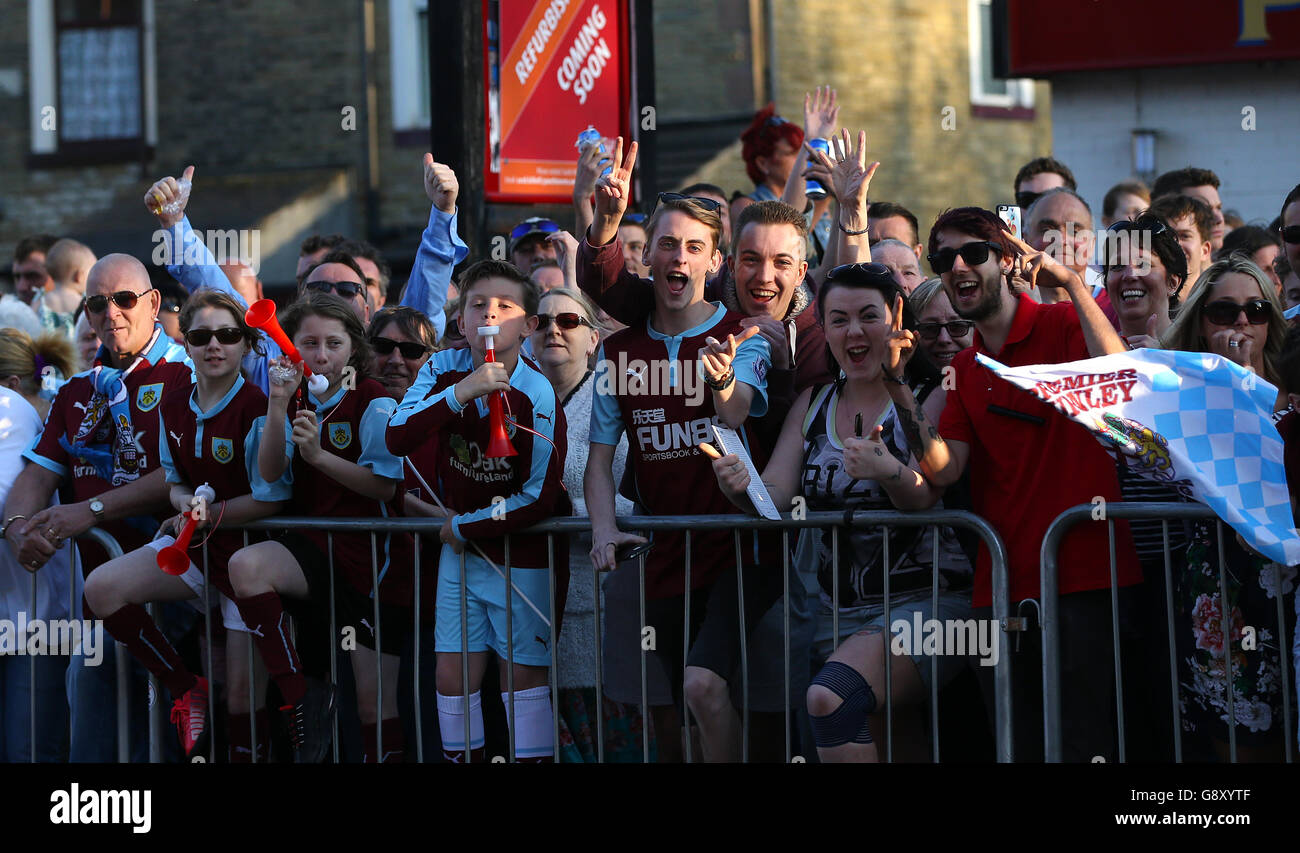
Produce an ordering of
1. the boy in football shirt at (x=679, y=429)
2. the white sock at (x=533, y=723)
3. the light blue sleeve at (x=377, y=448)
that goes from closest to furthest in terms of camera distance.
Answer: the boy in football shirt at (x=679, y=429) → the white sock at (x=533, y=723) → the light blue sleeve at (x=377, y=448)

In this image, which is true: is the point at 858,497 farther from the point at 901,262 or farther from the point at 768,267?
the point at 901,262

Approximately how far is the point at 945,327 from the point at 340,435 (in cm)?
224

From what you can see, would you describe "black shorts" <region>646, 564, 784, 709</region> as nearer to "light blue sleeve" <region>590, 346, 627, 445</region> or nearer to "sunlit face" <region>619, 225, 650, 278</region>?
"light blue sleeve" <region>590, 346, 627, 445</region>

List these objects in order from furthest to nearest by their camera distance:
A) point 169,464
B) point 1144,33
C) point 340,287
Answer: point 1144,33, point 340,287, point 169,464

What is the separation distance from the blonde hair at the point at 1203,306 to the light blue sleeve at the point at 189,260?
3924mm

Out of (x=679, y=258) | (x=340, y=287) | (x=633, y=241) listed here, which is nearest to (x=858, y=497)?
(x=679, y=258)

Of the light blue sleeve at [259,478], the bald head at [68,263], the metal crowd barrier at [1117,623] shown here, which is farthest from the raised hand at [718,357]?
the bald head at [68,263]

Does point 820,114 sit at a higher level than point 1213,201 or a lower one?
higher

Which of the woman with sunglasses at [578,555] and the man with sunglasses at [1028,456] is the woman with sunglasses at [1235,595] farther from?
the woman with sunglasses at [578,555]

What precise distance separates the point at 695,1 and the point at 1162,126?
5.91 metres

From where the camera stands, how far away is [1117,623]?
15.8 ft

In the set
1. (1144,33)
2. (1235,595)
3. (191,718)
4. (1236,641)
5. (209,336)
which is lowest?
(191,718)

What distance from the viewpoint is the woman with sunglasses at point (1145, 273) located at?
5.44 metres
